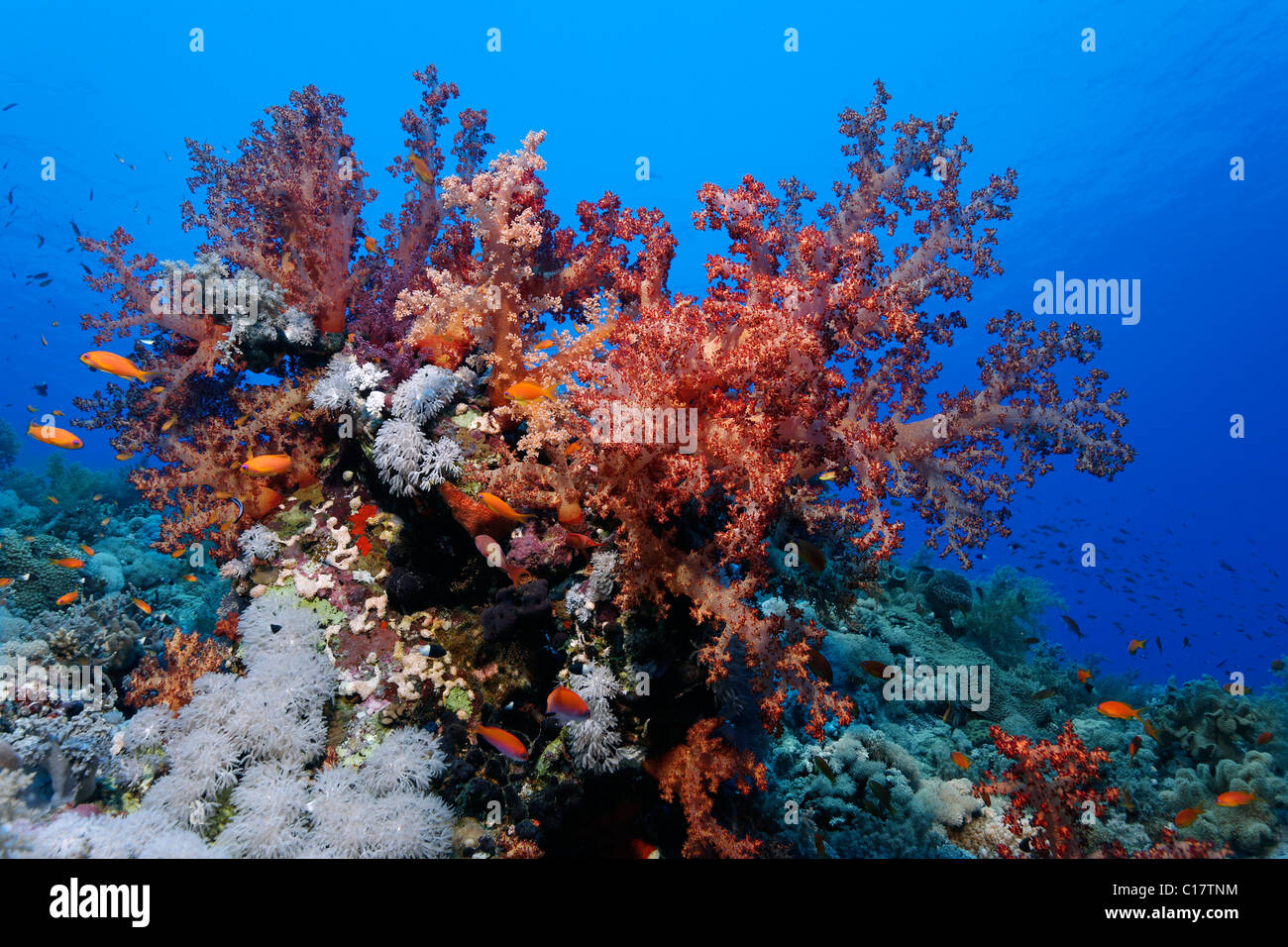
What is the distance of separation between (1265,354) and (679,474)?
286 feet

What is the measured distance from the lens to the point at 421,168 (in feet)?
24.8

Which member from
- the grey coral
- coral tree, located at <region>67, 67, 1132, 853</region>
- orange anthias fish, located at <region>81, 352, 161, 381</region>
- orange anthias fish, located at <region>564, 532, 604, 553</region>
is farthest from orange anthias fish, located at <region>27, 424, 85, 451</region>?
orange anthias fish, located at <region>564, 532, 604, 553</region>

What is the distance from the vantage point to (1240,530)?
65938 millimetres

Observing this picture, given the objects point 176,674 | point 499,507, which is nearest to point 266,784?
point 176,674

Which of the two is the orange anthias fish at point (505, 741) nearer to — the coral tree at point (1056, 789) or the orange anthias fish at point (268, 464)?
the coral tree at point (1056, 789)

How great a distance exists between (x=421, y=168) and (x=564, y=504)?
5.75 meters

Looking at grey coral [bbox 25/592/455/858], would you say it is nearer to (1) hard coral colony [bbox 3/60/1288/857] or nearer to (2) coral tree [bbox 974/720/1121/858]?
(1) hard coral colony [bbox 3/60/1288/857]

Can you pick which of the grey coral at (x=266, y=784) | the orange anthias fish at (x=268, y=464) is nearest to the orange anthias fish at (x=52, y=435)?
the orange anthias fish at (x=268, y=464)

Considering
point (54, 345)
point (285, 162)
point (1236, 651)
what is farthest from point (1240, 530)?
point (54, 345)

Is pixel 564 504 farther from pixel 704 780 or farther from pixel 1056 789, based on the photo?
pixel 1056 789

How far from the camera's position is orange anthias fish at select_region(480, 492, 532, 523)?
4.77 meters

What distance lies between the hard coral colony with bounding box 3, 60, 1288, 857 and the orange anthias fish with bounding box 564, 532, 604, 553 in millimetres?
39

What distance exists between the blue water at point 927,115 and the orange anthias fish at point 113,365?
48509mm
